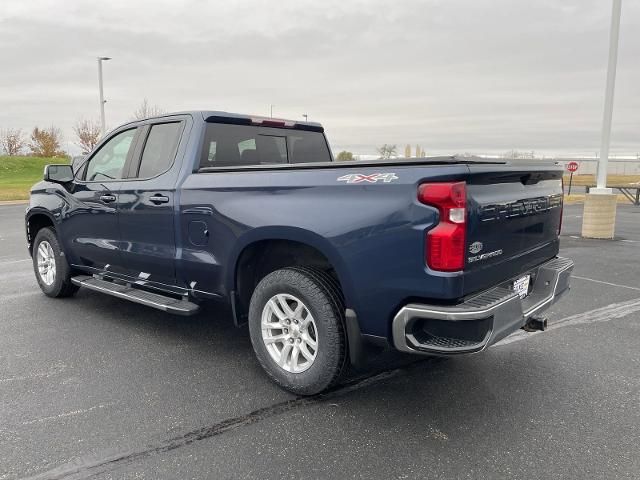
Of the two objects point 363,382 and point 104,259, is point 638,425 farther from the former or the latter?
point 104,259

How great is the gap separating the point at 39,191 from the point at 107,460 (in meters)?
4.05

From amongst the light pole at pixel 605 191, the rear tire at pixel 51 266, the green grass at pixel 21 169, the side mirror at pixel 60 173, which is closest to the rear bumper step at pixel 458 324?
the side mirror at pixel 60 173

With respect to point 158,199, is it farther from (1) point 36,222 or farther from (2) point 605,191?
(2) point 605,191

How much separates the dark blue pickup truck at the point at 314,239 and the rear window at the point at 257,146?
0.6 inches

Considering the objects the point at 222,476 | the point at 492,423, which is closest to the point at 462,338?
the point at 492,423

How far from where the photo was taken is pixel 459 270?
274 centimetres

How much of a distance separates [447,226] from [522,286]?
1.11 meters

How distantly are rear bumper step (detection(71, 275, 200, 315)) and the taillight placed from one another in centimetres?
204

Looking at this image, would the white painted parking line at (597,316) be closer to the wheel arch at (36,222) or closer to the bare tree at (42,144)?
the wheel arch at (36,222)

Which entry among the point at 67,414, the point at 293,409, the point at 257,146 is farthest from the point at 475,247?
the point at 67,414

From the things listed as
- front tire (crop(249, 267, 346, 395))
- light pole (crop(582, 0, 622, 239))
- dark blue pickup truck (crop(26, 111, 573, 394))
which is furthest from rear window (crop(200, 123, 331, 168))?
light pole (crop(582, 0, 622, 239))

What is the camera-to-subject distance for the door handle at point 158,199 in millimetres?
4087

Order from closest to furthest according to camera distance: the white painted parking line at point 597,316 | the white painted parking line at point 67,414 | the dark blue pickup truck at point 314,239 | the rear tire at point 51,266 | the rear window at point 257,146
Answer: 1. the dark blue pickup truck at point 314,239
2. the white painted parking line at point 67,414
3. the rear window at point 257,146
4. the white painted parking line at point 597,316
5. the rear tire at point 51,266

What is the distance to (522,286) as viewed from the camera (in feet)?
11.4
